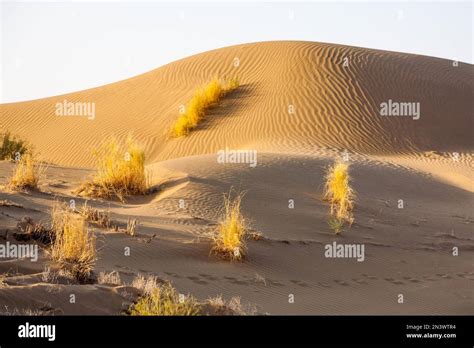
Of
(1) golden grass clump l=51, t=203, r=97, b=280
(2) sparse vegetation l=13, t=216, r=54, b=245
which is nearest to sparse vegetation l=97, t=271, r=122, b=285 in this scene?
(1) golden grass clump l=51, t=203, r=97, b=280

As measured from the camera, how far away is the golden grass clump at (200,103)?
1063 inches

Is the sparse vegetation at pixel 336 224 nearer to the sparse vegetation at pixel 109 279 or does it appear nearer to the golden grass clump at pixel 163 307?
the sparse vegetation at pixel 109 279

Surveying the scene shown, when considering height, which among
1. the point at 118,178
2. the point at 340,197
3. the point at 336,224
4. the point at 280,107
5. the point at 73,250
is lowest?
the point at 73,250

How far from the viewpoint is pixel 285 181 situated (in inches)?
609

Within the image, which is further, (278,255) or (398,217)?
(398,217)

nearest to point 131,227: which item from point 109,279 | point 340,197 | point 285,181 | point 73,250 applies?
point 73,250

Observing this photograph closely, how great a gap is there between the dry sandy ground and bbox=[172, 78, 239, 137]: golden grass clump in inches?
20.6

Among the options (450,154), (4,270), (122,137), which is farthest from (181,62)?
(4,270)

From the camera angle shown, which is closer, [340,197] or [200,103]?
[340,197]

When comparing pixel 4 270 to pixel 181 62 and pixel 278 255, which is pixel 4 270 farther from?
pixel 181 62

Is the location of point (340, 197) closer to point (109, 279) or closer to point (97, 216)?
point (97, 216)

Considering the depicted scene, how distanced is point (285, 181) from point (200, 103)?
13.0m

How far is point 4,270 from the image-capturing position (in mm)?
7867
